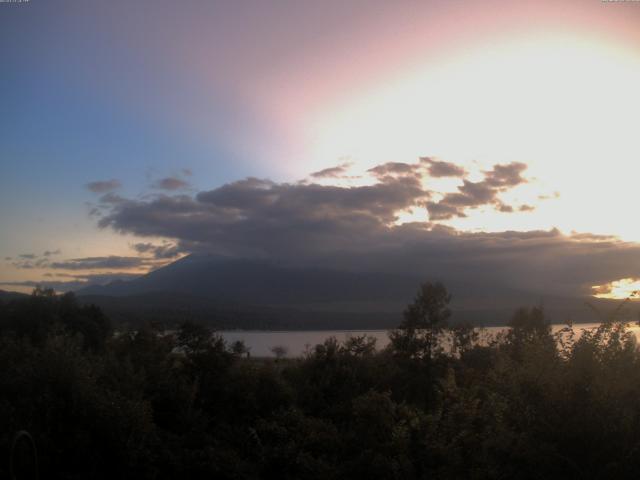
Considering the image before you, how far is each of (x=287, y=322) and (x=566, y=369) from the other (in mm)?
155885

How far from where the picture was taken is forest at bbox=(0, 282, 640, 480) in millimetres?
10203

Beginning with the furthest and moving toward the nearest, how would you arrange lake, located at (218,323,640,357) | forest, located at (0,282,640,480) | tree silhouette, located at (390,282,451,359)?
lake, located at (218,323,640,357), tree silhouette, located at (390,282,451,359), forest, located at (0,282,640,480)

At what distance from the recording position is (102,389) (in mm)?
20859

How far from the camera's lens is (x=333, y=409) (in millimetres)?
27250

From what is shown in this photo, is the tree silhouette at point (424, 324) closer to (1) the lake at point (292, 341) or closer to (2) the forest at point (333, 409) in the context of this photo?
(2) the forest at point (333, 409)

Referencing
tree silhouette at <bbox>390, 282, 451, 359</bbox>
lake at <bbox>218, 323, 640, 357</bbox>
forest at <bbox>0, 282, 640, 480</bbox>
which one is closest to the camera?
forest at <bbox>0, 282, 640, 480</bbox>

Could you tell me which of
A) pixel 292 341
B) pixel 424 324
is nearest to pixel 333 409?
pixel 424 324

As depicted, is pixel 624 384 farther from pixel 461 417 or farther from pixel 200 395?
pixel 200 395

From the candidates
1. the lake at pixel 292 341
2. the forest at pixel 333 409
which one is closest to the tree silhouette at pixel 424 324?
the forest at pixel 333 409

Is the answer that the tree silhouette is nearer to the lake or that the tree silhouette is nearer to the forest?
the forest

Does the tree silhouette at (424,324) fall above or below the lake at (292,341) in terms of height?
above

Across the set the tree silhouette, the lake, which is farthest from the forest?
the lake

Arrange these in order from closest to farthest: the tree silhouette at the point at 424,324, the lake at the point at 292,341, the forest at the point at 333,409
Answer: the forest at the point at 333,409, the tree silhouette at the point at 424,324, the lake at the point at 292,341

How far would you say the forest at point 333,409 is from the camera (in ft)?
33.5
